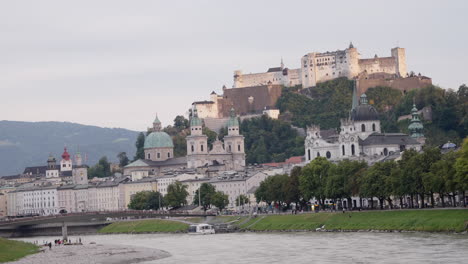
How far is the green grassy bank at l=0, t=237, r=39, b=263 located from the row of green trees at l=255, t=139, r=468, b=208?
29600 millimetres

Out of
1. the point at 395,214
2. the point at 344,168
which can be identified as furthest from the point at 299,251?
the point at 344,168

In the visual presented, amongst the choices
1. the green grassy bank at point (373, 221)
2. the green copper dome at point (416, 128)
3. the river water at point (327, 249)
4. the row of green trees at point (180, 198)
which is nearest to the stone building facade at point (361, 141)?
the green copper dome at point (416, 128)

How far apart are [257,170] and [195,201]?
64.1ft

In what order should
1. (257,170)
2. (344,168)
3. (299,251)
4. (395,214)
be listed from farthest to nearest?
1. (257,170)
2. (344,168)
3. (395,214)
4. (299,251)

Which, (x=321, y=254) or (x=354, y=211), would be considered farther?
(x=354, y=211)

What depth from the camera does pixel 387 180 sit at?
333ft

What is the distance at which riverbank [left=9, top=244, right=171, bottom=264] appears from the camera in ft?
253

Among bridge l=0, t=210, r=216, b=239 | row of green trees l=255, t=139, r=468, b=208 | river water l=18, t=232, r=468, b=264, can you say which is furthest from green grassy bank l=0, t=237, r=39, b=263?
row of green trees l=255, t=139, r=468, b=208

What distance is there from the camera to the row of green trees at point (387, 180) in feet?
299

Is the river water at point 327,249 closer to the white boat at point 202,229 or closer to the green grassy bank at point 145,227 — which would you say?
the white boat at point 202,229

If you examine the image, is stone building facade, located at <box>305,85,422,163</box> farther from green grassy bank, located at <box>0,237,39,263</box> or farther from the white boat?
green grassy bank, located at <box>0,237,39,263</box>

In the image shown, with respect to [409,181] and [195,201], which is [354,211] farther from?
[195,201]

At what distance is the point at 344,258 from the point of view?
69125 mm

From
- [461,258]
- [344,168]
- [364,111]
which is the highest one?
[364,111]
